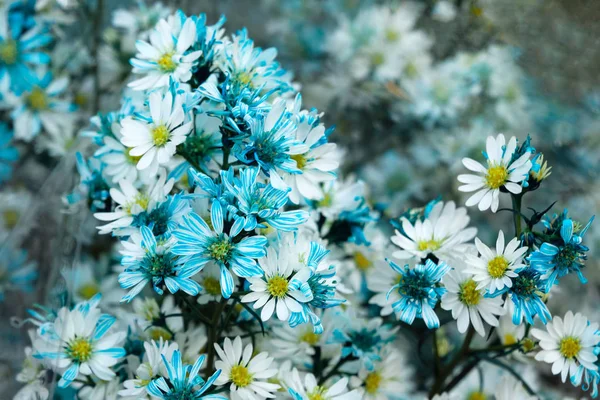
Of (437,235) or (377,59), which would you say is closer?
(437,235)

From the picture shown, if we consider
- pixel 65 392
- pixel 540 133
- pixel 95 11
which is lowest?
pixel 65 392

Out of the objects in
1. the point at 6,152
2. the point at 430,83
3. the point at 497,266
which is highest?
the point at 430,83

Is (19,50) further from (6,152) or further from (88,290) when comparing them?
(88,290)

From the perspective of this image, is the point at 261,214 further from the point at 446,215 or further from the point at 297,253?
the point at 446,215

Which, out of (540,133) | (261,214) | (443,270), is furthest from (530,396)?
(540,133)

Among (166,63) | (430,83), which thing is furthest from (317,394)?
(430,83)

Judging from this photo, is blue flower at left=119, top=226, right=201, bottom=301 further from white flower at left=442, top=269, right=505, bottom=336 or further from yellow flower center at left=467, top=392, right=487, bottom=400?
yellow flower center at left=467, top=392, right=487, bottom=400

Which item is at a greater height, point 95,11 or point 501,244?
point 95,11
